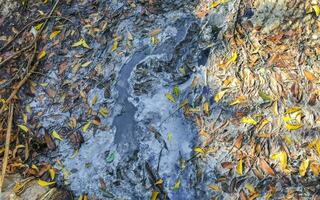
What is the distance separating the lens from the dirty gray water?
3.69 m

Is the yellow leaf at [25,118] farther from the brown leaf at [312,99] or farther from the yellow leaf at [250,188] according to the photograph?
the brown leaf at [312,99]

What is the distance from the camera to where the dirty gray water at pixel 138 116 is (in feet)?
12.1

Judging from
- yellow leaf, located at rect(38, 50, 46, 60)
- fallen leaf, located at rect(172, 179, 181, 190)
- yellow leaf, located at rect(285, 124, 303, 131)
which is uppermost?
yellow leaf, located at rect(38, 50, 46, 60)

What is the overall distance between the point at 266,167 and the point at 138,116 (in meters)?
1.54

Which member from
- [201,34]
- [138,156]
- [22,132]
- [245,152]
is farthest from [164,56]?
[22,132]

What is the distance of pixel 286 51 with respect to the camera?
3.84 metres

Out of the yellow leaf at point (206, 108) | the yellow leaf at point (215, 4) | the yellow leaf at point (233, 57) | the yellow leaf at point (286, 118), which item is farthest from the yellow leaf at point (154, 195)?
the yellow leaf at point (215, 4)

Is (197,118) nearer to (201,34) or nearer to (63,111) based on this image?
(201,34)

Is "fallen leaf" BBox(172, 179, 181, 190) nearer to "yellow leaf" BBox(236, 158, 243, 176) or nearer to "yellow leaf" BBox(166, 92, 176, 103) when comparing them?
"yellow leaf" BBox(236, 158, 243, 176)

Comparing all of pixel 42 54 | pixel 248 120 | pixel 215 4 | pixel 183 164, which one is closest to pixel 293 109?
pixel 248 120

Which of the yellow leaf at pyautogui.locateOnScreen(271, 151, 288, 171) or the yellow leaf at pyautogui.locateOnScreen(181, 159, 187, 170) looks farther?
the yellow leaf at pyautogui.locateOnScreen(181, 159, 187, 170)

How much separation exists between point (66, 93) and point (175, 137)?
1.53m

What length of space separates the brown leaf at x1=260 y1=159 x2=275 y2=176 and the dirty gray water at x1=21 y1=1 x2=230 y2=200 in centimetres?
66

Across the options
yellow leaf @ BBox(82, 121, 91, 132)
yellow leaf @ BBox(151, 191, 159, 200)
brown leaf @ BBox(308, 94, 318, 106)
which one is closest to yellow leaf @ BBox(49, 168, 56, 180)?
yellow leaf @ BBox(82, 121, 91, 132)
